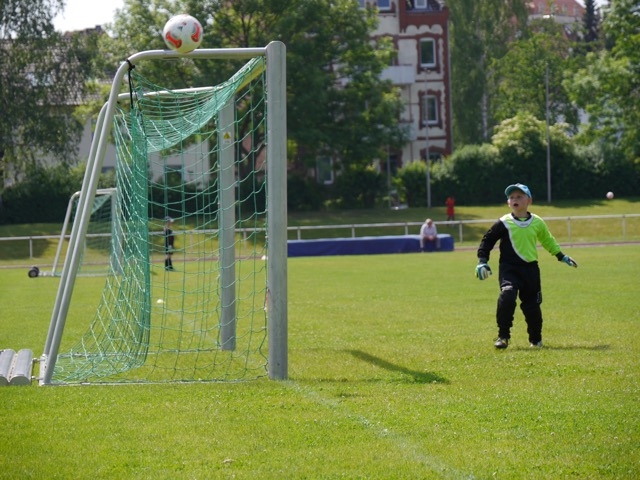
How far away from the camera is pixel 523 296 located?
11180 millimetres

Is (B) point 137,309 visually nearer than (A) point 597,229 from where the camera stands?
Yes

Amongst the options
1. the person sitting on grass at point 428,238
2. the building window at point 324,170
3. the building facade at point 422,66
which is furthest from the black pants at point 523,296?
the building facade at point 422,66

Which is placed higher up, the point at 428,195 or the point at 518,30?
the point at 518,30

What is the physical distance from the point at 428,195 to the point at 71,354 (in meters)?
45.2

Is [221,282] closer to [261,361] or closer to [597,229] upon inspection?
[261,361]

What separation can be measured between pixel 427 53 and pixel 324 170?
444 inches

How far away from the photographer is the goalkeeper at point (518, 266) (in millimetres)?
11047

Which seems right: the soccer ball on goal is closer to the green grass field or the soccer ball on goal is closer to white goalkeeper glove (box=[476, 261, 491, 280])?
the green grass field

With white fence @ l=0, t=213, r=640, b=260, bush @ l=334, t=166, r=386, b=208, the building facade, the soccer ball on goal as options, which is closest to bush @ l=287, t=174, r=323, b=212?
bush @ l=334, t=166, r=386, b=208

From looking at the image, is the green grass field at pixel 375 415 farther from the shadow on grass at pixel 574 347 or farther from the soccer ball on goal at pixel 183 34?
the soccer ball on goal at pixel 183 34

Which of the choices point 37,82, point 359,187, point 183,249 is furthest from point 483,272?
point 359,187

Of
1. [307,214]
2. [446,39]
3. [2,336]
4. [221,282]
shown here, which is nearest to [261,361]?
[221,282]

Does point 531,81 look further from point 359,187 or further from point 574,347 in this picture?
point 574,347

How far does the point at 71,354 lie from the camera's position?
11.6 meters
